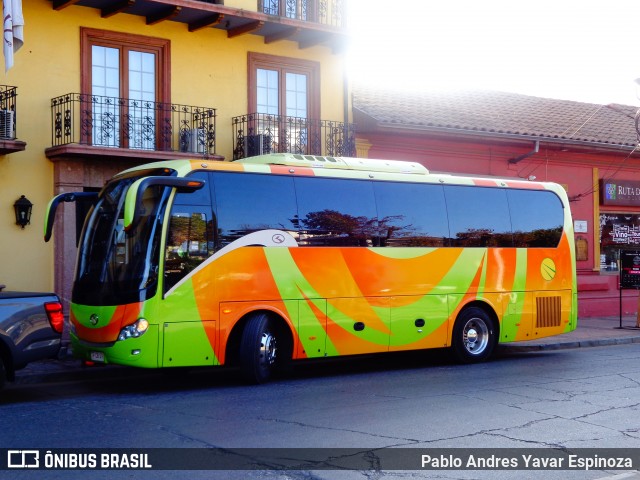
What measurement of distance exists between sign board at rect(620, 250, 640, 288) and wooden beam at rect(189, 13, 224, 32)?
36.6 feet

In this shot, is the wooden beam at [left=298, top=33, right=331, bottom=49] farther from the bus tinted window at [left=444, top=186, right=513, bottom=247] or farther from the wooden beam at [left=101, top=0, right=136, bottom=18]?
the bus tinted window at [left=444, top=186, right=513, bottom=247]

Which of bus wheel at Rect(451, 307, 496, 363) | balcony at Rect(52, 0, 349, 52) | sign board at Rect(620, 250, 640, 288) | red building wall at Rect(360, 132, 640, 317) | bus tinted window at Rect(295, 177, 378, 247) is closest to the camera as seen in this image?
bus tinted window at Rect(295, 177, 378, 247)

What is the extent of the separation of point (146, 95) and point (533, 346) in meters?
9.05

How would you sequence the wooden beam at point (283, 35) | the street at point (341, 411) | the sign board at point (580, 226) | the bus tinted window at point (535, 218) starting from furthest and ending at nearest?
the sign board at point (580, 226) < the wooden beam at point (283, 35) < the bus tinted window at point (535, 218) < the street at point (341, 411)

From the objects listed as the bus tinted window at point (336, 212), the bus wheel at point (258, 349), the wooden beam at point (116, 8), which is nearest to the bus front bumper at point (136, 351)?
the bus wheel at point (258, 349)

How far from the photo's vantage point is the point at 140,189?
11227 mm

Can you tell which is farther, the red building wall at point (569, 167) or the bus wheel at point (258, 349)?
the red building wall at point (569, 167)

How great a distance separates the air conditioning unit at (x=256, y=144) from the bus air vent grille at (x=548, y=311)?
6282mm

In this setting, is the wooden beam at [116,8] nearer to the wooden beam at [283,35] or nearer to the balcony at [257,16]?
the balcony at [257,16]

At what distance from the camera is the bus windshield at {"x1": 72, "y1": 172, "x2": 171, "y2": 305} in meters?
11.7

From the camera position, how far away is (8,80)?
16.3m

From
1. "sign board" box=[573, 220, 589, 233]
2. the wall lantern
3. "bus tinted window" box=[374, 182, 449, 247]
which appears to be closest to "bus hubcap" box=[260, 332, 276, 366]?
"bus tinted window" box=[374, 182, 449, 247]

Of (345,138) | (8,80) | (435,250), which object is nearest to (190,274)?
(435,250)

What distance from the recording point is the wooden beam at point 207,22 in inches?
711
